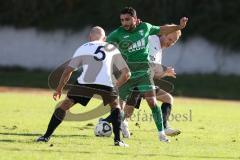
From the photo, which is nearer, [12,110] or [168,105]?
[168,105]

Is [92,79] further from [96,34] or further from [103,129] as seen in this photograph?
[103,129]

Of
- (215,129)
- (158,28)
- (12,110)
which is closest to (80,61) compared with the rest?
(158,28)

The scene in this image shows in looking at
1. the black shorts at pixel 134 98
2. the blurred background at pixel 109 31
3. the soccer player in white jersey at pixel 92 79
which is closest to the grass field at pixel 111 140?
the soccer player in white jersey at pixel 92 79

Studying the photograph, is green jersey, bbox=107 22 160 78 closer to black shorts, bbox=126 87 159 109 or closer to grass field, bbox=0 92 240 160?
black shorts, bbox=126 87 159 109

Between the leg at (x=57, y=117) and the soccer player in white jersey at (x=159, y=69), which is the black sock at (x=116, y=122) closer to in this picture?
the leg at (x=57, y=117)

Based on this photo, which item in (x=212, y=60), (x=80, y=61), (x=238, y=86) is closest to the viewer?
(x=80, y=61)

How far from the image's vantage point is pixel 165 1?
3600cm

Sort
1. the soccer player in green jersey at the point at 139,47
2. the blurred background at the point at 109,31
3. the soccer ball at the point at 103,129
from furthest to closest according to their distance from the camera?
the blurred background at the point at 109,31
the soccer ball at the point at 103,129
the soccer player in green jersey at the point at 139,47

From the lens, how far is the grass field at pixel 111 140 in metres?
9.89

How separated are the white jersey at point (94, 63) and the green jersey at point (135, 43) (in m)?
0.84

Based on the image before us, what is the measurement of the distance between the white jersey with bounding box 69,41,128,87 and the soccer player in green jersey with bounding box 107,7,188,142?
83cm

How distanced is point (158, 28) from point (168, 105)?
1.71m

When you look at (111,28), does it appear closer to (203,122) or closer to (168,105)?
(203,122)

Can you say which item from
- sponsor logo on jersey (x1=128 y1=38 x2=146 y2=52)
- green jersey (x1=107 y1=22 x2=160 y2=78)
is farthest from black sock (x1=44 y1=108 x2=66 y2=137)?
sponsor logo on jersey (x1=128 y1=38 x2=146 y2=52)
